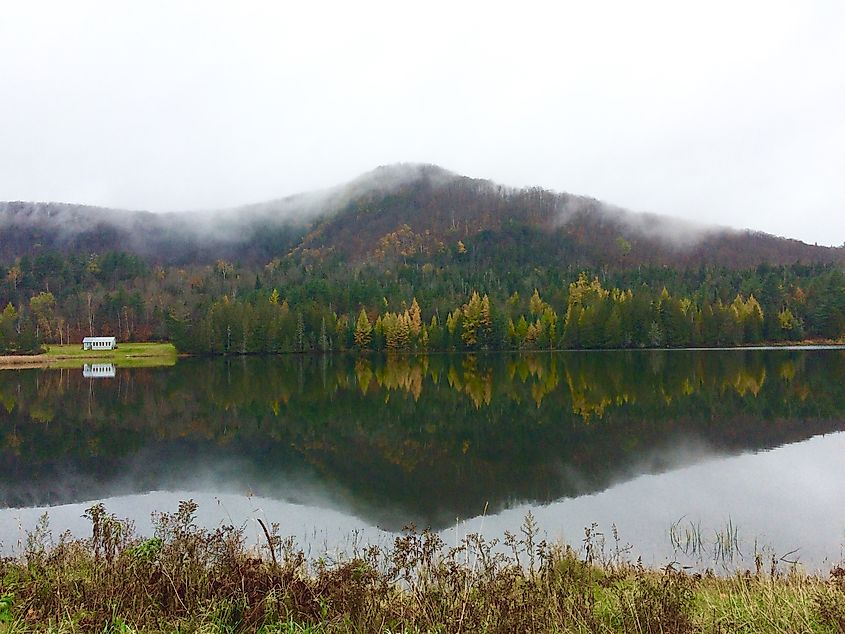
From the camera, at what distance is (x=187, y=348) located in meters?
108

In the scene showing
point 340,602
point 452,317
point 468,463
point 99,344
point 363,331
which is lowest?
point 99,344

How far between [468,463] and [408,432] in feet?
22.8

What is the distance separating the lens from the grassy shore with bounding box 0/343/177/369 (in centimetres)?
9269

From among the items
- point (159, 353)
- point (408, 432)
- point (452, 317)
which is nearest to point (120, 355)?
point (159, 353)

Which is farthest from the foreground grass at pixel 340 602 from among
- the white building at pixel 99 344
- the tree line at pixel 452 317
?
the white building at pixel 99 344

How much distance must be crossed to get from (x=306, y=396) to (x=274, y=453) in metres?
19.3

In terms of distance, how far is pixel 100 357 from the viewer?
105 meters

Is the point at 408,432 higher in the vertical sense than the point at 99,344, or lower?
higher

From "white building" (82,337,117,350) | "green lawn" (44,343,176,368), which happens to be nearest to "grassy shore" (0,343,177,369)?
"green lawn" (44,343,176,368)

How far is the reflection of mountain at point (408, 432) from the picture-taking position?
19.7 metres

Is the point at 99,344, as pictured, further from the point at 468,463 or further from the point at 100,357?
the point at 468,463

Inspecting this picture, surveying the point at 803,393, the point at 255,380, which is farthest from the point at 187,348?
the point at 803,393

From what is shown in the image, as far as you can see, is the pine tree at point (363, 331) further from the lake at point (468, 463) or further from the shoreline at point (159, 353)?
the lake at point (468, 463)

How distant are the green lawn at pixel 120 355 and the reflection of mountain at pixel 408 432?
4702 cm
